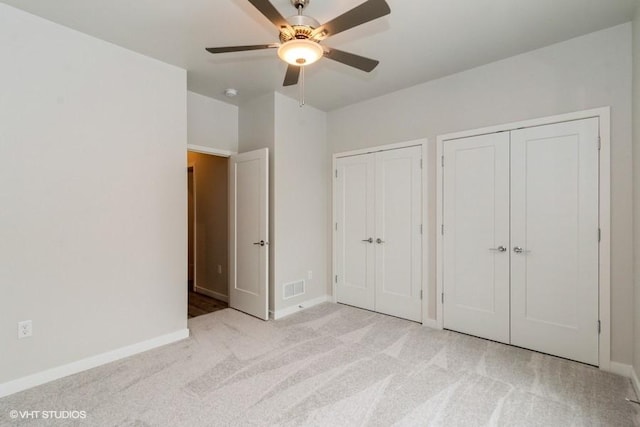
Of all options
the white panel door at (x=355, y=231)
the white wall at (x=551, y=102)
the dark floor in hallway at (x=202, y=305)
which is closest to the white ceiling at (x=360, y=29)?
the white wall at (x=551, y=102)

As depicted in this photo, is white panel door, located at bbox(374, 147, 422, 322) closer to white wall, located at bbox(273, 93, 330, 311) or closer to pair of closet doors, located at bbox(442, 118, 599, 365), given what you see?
pair of closet doors, located at bbox(442, 118, 599, 365)

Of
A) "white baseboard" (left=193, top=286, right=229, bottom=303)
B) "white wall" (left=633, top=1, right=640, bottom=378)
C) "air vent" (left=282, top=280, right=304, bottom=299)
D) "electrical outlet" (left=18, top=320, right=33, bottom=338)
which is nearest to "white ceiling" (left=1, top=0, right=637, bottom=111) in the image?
"white wall" (left=633, top=1, right=640, bottom=378)

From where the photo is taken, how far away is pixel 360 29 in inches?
96.4

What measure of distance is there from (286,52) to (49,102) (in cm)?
197

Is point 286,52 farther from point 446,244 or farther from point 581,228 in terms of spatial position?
point 581,228

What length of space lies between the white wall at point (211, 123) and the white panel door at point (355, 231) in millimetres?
1538

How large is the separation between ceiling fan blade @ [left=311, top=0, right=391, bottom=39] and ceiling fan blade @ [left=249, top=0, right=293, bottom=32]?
0.18 meters

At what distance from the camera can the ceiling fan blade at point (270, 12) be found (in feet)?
5.08

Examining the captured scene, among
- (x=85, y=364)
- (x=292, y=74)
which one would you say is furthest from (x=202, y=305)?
(x=292, y=74)

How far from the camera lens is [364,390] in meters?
2.21

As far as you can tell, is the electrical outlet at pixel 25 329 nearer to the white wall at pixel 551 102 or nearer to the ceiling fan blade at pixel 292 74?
the ceiling fan blade at pixel 292 74

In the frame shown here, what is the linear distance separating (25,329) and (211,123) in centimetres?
274

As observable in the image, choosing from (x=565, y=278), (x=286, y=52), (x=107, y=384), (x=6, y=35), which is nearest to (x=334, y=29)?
(x=286, y=52)

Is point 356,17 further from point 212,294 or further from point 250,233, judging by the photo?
point 212,294
